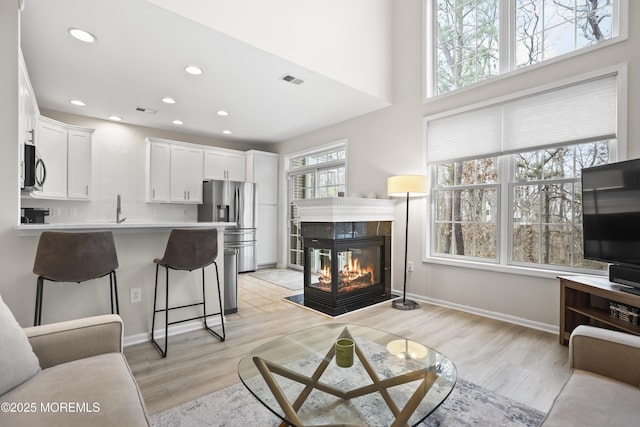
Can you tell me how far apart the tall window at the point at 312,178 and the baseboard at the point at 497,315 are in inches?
80.0

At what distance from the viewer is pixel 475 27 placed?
3.63m

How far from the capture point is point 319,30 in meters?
3.35

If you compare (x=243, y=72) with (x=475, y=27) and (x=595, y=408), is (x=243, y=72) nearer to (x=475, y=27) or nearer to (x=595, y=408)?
(x=475, y=27)

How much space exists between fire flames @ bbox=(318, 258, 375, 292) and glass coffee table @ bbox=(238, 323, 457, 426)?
1.85m

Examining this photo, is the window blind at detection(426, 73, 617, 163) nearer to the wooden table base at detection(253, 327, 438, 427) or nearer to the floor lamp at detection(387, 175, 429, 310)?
the floor lamp at detection(387, 175, 429, 310)

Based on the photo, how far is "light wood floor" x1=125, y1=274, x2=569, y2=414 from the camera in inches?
77.4

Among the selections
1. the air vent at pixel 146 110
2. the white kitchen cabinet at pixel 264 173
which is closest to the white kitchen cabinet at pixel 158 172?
the air vent at pixel 146 110

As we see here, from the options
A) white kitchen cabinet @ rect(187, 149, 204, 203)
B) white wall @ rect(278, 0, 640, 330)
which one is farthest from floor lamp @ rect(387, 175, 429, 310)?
white kitchen cabinet @ rect(187, 149, 204, 203)

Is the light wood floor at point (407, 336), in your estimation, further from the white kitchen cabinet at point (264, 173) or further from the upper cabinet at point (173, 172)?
the white kitchen cabinet at point (264, 173)

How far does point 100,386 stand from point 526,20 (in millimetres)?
4493

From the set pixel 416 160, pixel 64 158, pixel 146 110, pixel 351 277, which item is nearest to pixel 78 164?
pixel 64 158

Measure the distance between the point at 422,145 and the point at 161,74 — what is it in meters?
3.14

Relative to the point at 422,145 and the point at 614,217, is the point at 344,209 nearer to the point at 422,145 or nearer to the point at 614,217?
the point at 422,145

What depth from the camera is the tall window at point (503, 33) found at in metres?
2.82
